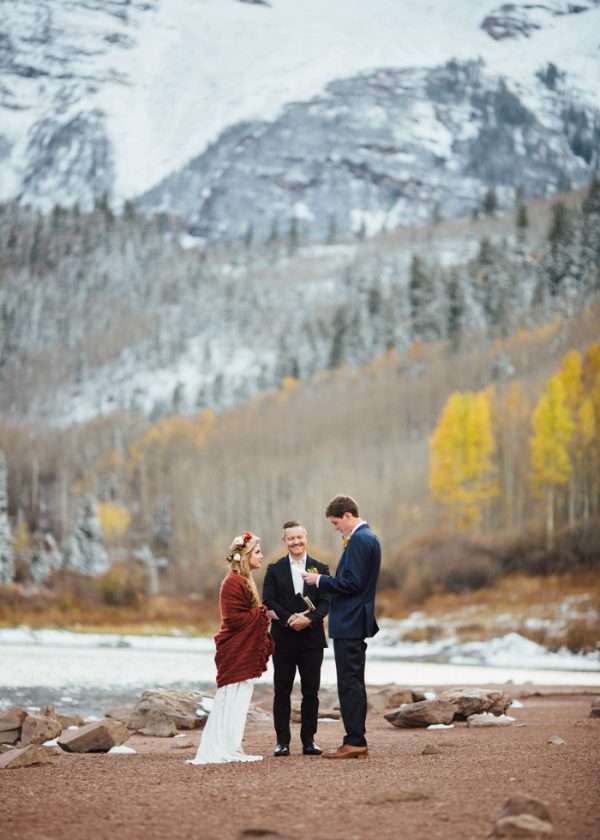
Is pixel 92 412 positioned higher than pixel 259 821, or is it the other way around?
pixel 259 821

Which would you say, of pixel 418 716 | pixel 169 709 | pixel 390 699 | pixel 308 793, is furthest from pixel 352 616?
pixel 390 699

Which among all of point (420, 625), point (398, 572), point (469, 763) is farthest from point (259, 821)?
point (398, 572)

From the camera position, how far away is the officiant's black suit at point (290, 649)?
1009 centimetres

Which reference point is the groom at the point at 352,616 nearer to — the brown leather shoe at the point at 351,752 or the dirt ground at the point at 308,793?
the brown leather shoe at the point at 351,752

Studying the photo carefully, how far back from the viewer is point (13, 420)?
176500 mm

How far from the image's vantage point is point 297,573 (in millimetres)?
10195

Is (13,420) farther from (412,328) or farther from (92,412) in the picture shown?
(412,328)

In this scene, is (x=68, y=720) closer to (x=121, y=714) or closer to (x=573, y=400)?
(x=121, y=714)

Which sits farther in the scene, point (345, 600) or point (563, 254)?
point (563, 254)

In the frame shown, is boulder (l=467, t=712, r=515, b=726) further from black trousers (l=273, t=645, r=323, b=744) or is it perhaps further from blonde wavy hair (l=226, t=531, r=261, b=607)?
blonde wavy hair (l=226, t=531, r=261, b=607)

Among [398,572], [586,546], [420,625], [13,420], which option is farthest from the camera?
[13,420]

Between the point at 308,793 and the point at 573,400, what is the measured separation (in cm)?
6926

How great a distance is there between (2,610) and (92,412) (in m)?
111

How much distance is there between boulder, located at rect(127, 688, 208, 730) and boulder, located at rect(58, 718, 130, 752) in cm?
271
